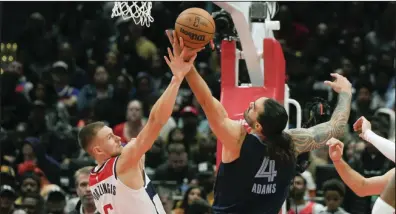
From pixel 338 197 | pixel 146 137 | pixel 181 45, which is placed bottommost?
pixel 338 197

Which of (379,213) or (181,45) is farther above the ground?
(181,45)

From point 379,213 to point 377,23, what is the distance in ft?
33.3

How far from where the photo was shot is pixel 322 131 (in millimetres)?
7684

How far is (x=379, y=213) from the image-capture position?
6543 mm

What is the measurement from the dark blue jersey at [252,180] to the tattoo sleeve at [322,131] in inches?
28.0

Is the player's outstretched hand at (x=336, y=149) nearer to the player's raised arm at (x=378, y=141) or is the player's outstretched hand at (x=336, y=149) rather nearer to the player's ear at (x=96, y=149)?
the player's raised arm at (x=378, y=141)

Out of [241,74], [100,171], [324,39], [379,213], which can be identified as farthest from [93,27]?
[379,213]

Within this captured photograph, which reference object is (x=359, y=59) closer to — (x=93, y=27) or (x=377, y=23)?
(x=377, y=23)

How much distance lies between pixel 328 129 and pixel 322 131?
53 mm

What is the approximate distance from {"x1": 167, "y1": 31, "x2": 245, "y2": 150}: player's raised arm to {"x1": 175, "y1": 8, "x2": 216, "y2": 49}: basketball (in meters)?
0.09

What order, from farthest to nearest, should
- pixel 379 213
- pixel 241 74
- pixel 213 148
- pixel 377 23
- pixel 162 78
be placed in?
pixel 377 23 → pixel 162 78 → pixel 213 148 → pixel 241 74 → pixel 379 213

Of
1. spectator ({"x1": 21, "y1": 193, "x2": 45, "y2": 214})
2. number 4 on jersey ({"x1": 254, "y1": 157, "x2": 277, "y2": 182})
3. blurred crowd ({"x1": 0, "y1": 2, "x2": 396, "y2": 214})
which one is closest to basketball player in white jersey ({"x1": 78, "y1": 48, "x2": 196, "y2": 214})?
number 4 on jersey ({"x1": 254, "y1": 157, "x2": 277, "y2": 182})

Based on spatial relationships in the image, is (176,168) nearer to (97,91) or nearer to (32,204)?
(32,204)

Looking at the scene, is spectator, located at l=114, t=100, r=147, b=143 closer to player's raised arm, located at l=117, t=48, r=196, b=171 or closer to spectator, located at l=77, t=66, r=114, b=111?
spectator, located at l=77, t=66, r=114, b=111
